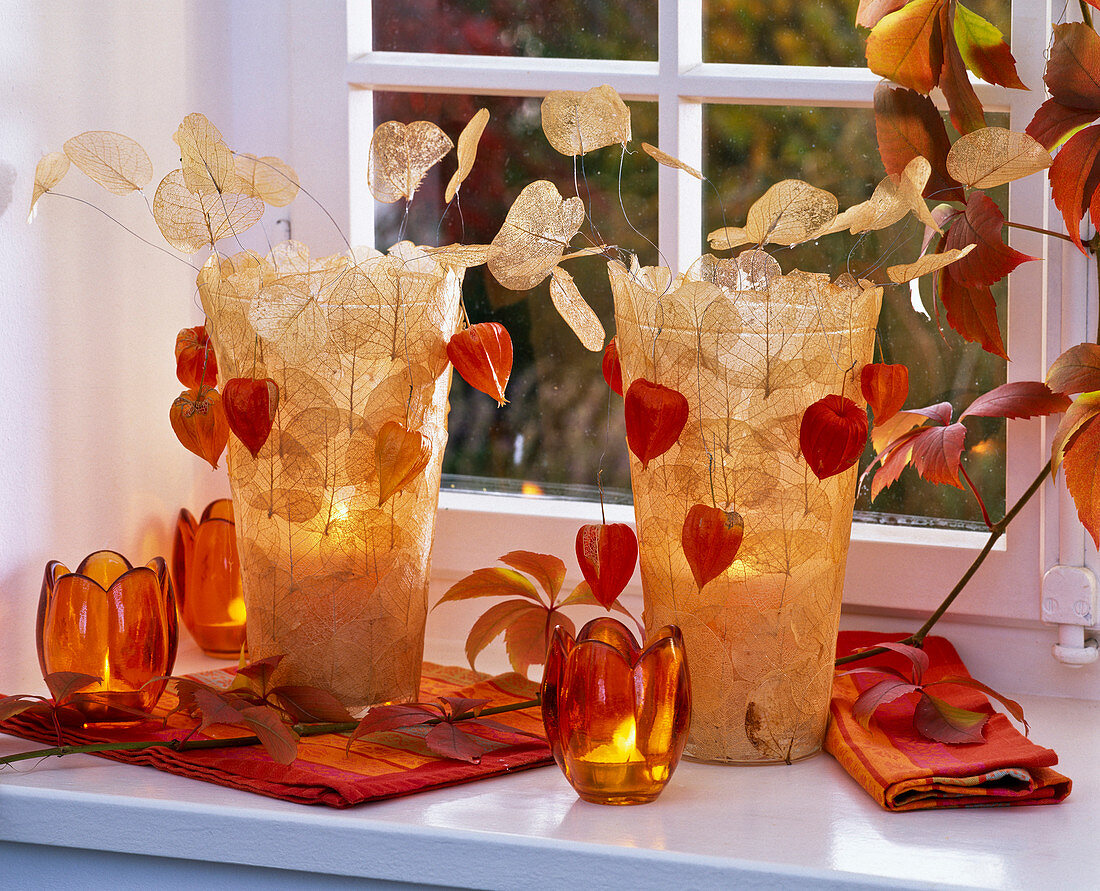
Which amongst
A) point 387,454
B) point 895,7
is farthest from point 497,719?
point 895,7

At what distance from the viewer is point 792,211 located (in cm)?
79

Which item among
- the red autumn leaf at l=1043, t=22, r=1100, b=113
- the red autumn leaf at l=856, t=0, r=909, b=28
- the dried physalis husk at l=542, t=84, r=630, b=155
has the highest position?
the red autumn leaf at l=856, t=0, r=909, b=28

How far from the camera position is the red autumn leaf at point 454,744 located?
2.67 feet

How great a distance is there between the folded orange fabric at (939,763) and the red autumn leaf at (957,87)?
0.42 meters

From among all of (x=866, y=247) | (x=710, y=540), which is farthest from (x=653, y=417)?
(x=866, y=247)

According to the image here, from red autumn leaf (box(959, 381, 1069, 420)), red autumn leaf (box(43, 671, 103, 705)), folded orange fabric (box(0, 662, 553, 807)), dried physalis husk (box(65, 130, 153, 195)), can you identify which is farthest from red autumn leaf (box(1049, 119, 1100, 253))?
red autumn leaf (box(43, 671, 103, 705))

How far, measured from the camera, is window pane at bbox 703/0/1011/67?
1.05 m

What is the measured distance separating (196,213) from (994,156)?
0.53m

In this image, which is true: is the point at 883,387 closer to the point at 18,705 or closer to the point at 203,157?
the point at 203,157

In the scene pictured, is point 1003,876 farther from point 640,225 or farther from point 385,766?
point 640,225

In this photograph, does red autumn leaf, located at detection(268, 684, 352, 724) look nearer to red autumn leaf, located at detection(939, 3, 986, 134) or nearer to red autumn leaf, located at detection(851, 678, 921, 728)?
red autumn leaf, located at detection(851, 678, 921, 728)

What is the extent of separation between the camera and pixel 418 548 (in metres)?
0.91

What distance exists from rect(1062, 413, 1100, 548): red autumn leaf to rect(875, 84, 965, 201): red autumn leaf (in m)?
0.21

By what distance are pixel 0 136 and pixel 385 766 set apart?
21.2 inches
